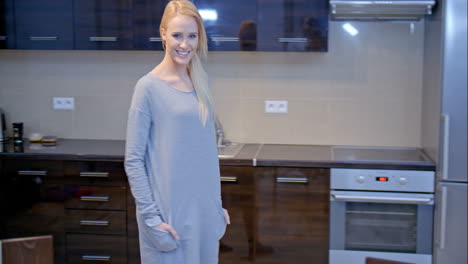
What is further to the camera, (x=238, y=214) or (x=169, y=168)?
(x=238, y=214)

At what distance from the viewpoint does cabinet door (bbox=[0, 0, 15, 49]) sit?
340 centimetres

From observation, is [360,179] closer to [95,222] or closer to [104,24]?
[95,222]

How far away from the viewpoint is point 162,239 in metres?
1.72

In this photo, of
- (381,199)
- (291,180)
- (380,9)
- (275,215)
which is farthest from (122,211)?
(380,9)

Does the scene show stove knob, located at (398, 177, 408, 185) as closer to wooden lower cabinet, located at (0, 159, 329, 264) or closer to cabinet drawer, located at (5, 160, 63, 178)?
wooden lower cabinet, located at (0, 159, 329, 264)

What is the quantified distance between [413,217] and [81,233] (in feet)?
6.33

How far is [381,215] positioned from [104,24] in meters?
2.03

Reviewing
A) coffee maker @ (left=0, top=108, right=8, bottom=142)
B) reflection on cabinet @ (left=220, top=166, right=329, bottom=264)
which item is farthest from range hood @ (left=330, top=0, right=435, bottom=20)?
coffee maker @ (left=0, top=108, right=8, bottom=142)

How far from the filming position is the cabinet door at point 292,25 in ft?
10.4

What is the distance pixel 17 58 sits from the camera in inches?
148

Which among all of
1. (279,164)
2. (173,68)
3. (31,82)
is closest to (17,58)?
(31,82)

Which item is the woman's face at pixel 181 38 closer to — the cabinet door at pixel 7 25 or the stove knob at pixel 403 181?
the stove knob at pixel 403 181

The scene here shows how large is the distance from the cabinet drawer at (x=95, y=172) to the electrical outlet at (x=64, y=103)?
28.9 inches

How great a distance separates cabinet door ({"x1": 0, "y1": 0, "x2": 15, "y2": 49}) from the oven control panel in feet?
7.22
